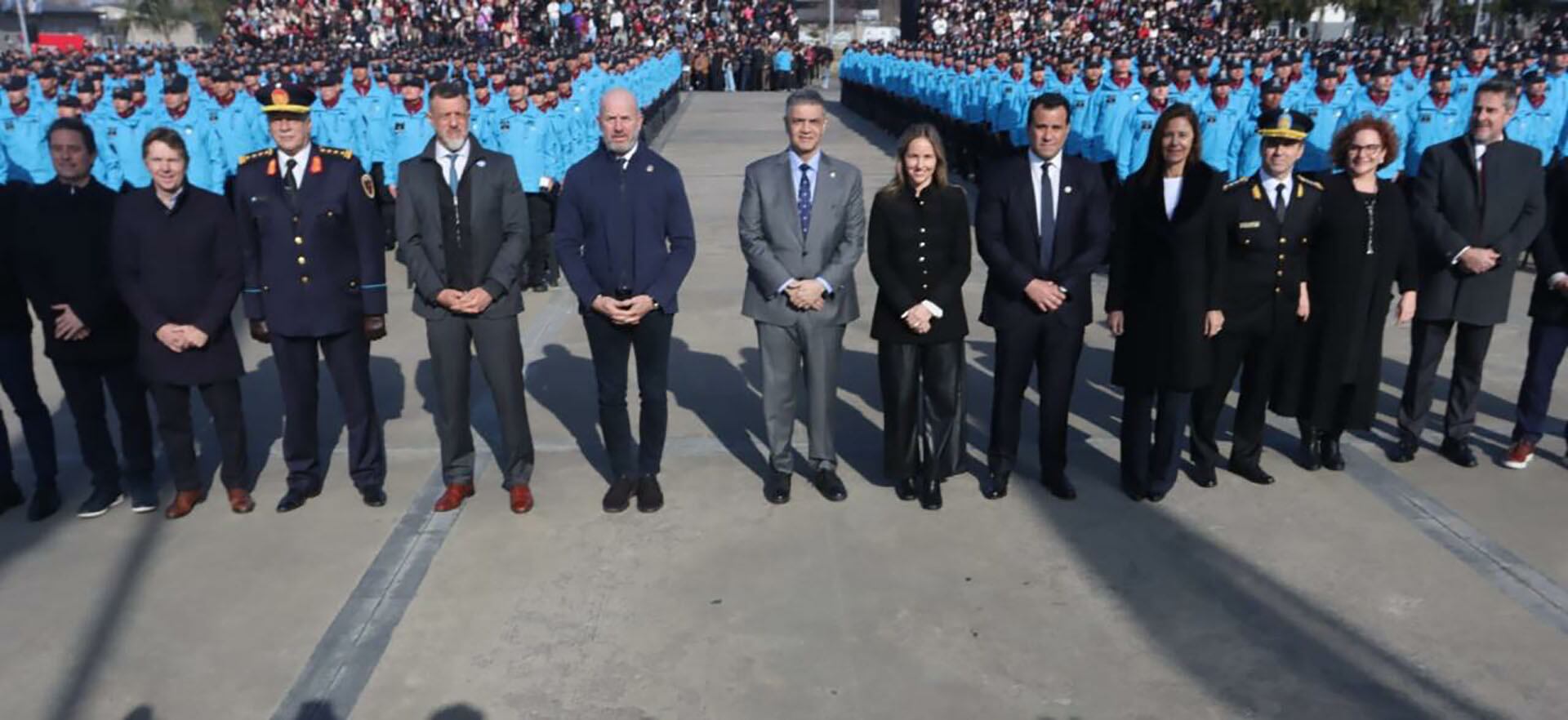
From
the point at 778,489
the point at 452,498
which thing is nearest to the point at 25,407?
the point at 452,498

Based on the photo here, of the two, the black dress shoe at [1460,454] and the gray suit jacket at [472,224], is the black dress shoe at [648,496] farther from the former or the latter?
the black dress shoe at [1460,454]

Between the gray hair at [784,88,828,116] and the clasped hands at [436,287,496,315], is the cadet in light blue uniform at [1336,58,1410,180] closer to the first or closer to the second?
the gray hair at [784,88,828,116]

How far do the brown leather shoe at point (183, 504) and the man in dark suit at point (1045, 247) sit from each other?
3.33 m

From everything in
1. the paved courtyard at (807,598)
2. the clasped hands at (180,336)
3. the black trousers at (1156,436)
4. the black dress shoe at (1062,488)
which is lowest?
the paved courtyard at (807,598)

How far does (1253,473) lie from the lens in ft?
16.2

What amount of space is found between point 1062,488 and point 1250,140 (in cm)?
564

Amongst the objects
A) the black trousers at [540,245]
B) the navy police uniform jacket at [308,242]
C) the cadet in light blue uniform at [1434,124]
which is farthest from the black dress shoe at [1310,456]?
the black trousers at [540,245]

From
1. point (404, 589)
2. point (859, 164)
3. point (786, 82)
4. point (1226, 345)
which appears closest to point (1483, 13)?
point (786, 82)

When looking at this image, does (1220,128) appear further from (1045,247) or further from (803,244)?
(803,244)

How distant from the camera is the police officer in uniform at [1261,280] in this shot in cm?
456

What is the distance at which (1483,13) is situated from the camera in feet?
119

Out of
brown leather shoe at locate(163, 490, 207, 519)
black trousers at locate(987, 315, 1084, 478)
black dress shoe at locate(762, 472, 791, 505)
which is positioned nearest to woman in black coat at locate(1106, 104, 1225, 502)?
black trousers at locate(987, 315, 1084, 478)

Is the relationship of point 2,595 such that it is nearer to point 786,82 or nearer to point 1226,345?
point 1226,345

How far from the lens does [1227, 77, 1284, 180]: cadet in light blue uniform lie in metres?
8.90
